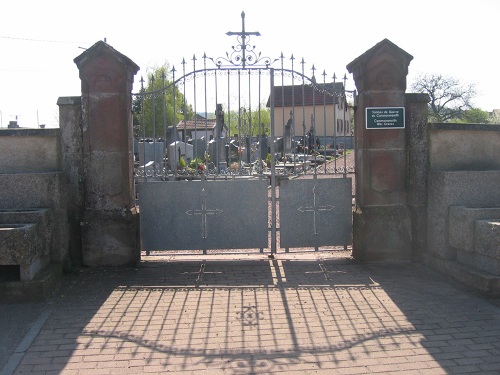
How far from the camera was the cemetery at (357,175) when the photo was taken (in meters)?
6.74

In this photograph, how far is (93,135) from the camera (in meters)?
7.21

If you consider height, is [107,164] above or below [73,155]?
below

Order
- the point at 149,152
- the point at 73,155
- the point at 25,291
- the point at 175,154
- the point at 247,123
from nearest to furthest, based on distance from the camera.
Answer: the point at 25,291 < the point at 73,155 < the point at 175,154 < the point at 247,123 < the point at 149,152

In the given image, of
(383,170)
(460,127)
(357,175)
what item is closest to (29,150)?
(357,175)

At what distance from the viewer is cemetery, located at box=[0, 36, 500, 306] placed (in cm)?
674

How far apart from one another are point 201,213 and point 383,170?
2607mm

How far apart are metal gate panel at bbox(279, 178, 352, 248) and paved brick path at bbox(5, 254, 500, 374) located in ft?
1.71

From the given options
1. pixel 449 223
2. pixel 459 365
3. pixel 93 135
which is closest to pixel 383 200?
pixel 449 223

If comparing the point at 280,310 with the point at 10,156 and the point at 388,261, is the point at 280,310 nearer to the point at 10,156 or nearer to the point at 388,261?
the point at 388,261

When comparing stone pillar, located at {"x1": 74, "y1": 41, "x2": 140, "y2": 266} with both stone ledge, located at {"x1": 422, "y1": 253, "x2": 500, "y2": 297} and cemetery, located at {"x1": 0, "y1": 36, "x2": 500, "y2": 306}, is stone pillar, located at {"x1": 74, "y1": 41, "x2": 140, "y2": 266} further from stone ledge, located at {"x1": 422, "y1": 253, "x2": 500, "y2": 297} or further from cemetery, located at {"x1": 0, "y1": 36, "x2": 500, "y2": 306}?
stone ledge, located at {"x1": 422, "y1": 253, "x2": 500, "y2": 297}

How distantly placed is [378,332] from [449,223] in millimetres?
2488

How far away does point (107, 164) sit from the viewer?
725 cm

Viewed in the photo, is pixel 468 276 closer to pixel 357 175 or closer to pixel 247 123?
pixel 357 175

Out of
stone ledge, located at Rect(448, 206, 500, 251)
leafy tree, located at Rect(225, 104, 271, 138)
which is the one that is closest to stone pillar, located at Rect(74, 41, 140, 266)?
leafy tree, located at Rect(225, 104, 271, 138)
